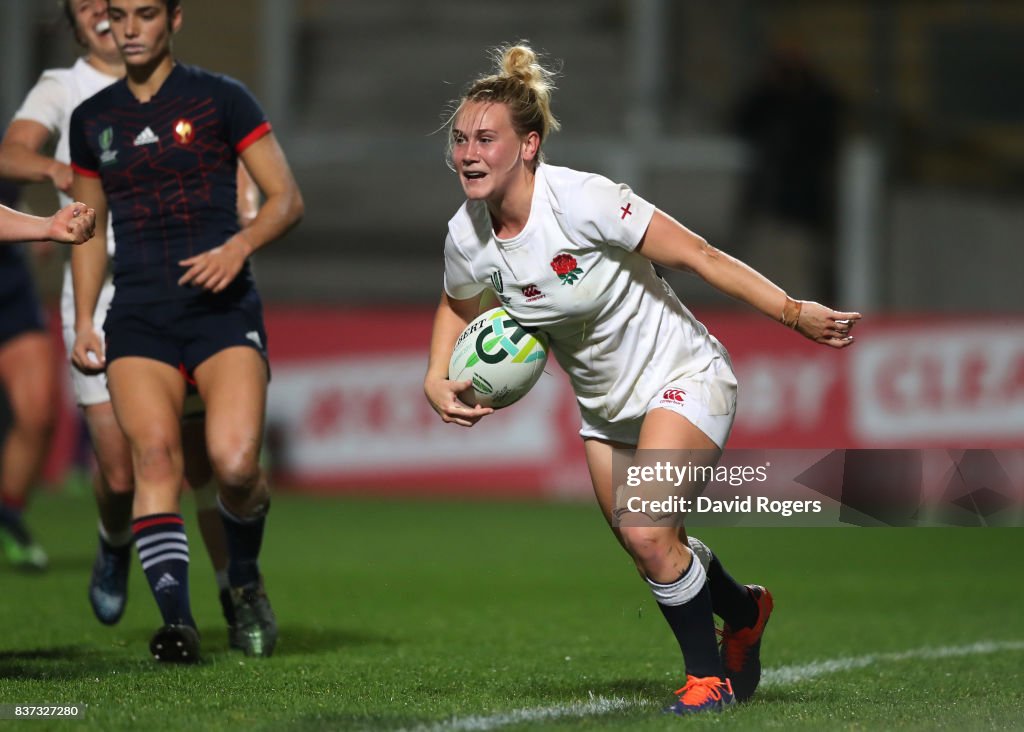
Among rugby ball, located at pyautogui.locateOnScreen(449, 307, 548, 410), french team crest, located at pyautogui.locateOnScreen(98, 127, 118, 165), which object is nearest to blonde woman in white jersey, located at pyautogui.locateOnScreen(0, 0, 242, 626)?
french team crest, located at pyautogui.locateOnScreen(98, 127, 118, 165)

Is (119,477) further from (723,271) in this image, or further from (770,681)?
(723,271)

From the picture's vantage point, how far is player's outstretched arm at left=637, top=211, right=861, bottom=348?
4719 mm

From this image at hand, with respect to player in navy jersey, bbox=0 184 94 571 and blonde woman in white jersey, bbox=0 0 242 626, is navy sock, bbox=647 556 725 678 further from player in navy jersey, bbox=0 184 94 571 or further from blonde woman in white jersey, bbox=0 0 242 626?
player in navy jersey, bbox=0 184 94 571

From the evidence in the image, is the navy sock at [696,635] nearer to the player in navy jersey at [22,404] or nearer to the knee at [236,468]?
the knee at [236,468]

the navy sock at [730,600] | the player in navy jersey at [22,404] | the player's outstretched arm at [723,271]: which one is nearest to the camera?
the player's outstretched arm at [723,271]

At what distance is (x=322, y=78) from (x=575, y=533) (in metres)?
9.08

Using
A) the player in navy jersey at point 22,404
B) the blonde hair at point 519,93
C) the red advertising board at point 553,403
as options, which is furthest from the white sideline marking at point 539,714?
the red advertising board at point 553,403

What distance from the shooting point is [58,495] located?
1402 cm

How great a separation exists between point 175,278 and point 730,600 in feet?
7.23

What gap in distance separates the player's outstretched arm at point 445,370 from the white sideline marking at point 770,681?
33.5 inches

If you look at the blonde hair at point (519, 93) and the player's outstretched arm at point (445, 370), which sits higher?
the blonde hair at point (519, 93)

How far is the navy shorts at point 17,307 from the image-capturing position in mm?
9141

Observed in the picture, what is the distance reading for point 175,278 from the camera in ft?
18.9

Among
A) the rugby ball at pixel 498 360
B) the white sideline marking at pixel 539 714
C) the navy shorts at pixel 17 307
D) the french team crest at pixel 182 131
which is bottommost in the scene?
the white sideline marking at pixel 539 714
